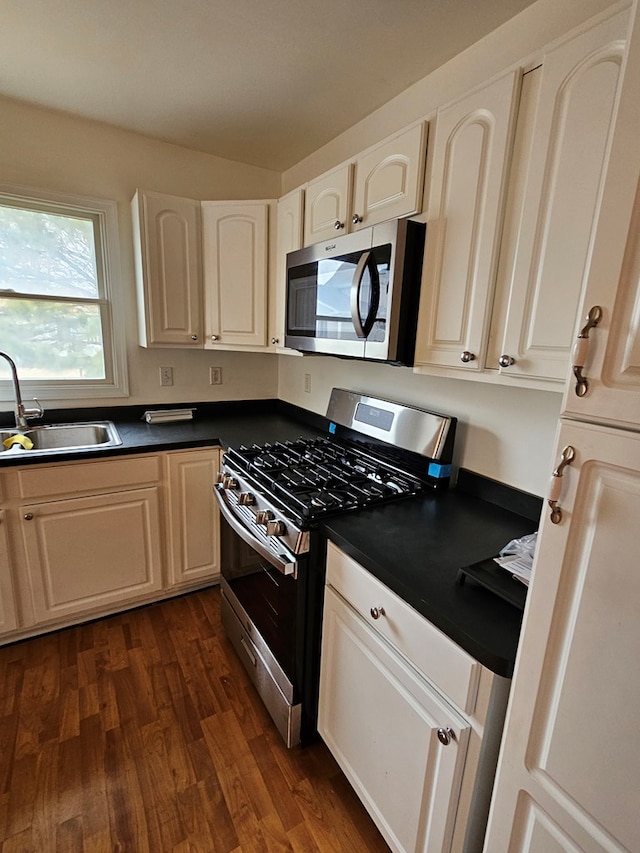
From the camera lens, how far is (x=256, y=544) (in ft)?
4.80

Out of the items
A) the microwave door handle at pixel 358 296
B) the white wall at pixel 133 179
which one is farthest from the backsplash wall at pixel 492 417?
the white wall at pixel 133 179

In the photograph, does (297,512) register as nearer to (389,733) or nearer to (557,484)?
(389,733)

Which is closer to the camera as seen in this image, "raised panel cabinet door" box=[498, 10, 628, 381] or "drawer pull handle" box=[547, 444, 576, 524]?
"drawer pull handle" box=[547, 444, 576, 524]

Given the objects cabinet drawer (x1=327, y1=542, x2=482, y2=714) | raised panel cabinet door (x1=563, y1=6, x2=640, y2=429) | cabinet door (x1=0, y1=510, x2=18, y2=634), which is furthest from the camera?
cabinet door (x1=0, y1=510, x2=18, y2=634)

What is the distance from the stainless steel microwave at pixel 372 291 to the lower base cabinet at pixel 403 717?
715 mm

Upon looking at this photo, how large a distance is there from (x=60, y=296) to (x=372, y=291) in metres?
1.82

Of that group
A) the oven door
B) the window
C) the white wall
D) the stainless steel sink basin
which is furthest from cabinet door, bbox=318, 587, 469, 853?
the window

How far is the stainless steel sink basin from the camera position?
6.89 feet

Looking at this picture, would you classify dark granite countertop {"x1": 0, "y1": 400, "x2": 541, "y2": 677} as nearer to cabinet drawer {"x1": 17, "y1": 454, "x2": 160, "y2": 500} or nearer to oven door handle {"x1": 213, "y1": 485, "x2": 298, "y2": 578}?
cabinet drawer {"x1": 17, "y1": 454, "x2": 160, "y2": 500}

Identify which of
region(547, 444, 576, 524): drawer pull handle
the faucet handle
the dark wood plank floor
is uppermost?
region(547, 444, 576, 524): drawer pull handle

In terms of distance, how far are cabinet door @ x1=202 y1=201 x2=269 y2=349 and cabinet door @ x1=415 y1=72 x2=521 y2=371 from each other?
112 cm

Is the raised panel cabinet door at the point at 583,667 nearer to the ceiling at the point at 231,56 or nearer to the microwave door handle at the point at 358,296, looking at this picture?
the microwave door handle at the point at 358,296

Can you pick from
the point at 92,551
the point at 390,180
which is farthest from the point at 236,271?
the point at 92,551

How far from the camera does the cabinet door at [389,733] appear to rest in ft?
2.97
